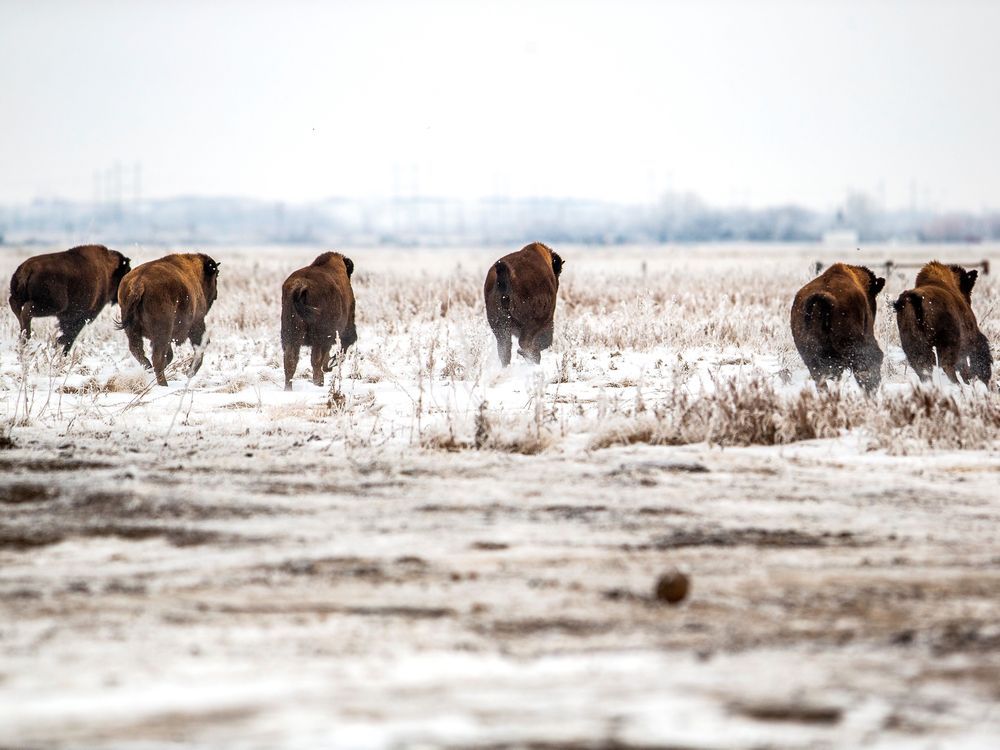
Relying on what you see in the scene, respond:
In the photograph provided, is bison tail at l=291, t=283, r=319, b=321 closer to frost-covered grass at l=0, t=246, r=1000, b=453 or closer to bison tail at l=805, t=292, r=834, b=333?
frost-covered grass at l=0, t=246, r=1000, b=453

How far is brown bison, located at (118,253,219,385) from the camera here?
38.7 feet

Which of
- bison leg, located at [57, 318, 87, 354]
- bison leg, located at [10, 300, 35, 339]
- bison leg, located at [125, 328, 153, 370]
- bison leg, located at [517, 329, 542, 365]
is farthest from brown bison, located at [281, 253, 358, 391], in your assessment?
bison leg, located at [10, 300, 35, 339]

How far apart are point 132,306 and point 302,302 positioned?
5.99 ft

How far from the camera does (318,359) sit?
A: 11.9 m

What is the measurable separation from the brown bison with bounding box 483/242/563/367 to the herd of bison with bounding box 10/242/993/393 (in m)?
0.01

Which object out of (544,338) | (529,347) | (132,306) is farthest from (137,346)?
(544,338)

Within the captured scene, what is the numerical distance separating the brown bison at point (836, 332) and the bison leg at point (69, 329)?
8834 mm

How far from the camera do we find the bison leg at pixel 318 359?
1184cm

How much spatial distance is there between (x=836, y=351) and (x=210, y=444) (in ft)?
17.9

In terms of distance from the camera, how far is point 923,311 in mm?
10320

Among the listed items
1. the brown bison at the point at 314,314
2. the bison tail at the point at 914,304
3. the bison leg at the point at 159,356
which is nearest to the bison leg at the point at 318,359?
the brown bison at the point at 314,314

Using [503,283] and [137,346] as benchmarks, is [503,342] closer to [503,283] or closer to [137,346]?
[503,283]

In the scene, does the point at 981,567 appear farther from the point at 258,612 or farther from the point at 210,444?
the point at 210,444

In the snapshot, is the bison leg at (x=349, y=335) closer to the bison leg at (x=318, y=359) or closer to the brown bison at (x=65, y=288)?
the bison leg at (x=318, y=359)
